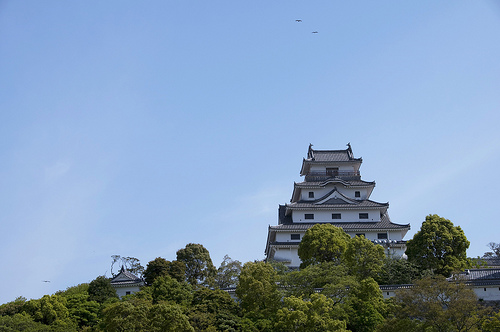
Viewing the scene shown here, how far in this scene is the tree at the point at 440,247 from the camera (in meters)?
44.0

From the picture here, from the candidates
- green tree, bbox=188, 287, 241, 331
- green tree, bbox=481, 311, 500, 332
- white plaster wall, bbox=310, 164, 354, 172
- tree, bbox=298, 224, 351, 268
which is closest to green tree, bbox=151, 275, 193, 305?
green tree, bbox=188, 287, 241, 331

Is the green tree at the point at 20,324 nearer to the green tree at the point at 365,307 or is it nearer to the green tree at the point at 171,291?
the green tree at the point at 171,291

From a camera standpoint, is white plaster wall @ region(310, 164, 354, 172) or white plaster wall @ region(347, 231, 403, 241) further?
white plaster wall @ region(310, 164, 354, 172)

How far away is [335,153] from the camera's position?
2625 inches

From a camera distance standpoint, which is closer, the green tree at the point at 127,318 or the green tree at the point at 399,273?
the green tree at the point at 127,318

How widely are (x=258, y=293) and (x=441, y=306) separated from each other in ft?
34.2

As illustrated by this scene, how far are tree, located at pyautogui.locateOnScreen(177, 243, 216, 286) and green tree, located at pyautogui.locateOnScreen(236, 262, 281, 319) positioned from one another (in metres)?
10.3

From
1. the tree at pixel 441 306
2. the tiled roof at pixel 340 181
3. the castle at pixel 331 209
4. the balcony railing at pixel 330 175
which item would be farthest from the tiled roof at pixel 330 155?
the tree at pixel 441 306

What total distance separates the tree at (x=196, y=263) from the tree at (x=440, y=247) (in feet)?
47.5

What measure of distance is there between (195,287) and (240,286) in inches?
293

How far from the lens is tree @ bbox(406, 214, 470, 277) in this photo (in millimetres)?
44000

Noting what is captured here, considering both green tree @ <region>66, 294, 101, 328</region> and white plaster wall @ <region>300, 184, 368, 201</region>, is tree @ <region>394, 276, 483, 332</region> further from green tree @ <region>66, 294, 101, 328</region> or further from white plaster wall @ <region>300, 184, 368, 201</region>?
white plaster wall @ <region>300, 184, 368, 201</region>

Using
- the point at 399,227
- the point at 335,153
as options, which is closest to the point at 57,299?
the point at 399,227

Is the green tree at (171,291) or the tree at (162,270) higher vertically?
the tree at (162,270)
